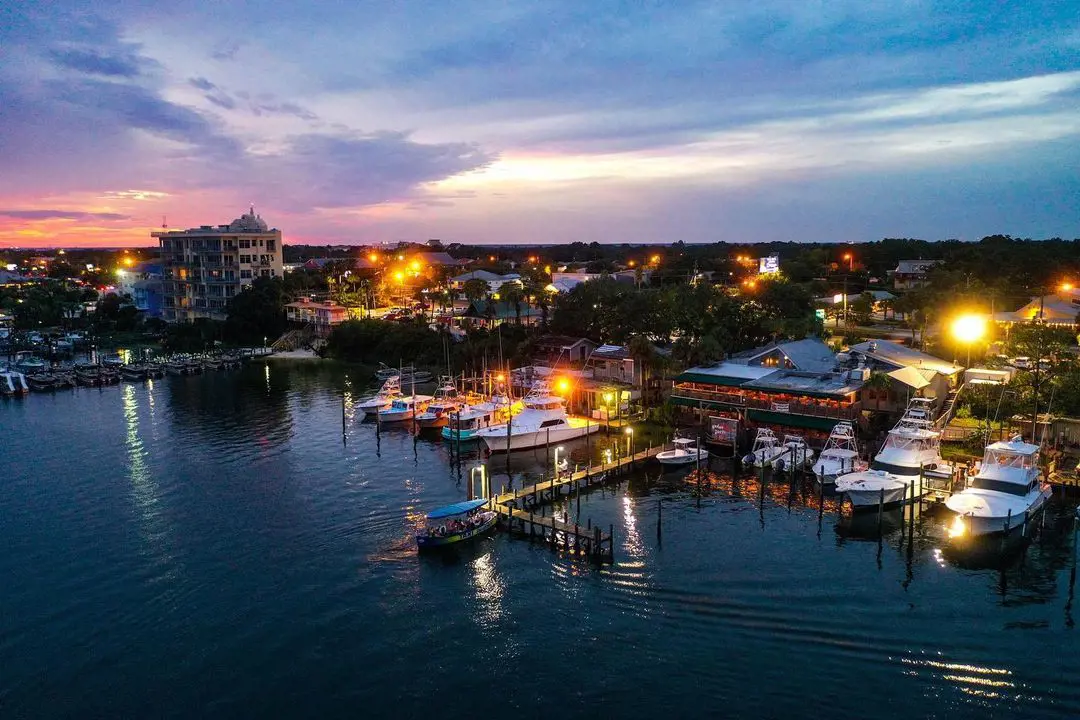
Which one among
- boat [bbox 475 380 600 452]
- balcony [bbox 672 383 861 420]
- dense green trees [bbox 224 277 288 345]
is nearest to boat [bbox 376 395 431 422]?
boat [bbox 475 380 600 452]

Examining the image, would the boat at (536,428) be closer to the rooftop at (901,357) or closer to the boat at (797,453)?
the boat at (797,453)

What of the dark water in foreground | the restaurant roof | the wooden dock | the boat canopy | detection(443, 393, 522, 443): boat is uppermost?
the restaurant roof

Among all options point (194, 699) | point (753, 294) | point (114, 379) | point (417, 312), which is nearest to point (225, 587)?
point (194, 699)

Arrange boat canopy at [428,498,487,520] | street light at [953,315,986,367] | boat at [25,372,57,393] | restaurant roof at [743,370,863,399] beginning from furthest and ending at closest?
1. boat at [25,372,57,393]
2. street light at [953,315,986,367]
3. restaurant roof at [743,370,863,399]
4. boat canopy at [428,498,487,520]

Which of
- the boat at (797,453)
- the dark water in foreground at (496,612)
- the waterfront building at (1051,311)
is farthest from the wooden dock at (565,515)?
the waterfront building at (1051,311)

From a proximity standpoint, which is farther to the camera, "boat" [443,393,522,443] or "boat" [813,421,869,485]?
"boat" [443,393,522,443]

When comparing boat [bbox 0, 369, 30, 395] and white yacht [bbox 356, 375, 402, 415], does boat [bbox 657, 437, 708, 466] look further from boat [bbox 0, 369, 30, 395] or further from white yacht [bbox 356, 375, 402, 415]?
boat [bbox 0, 369, 30, 395]
